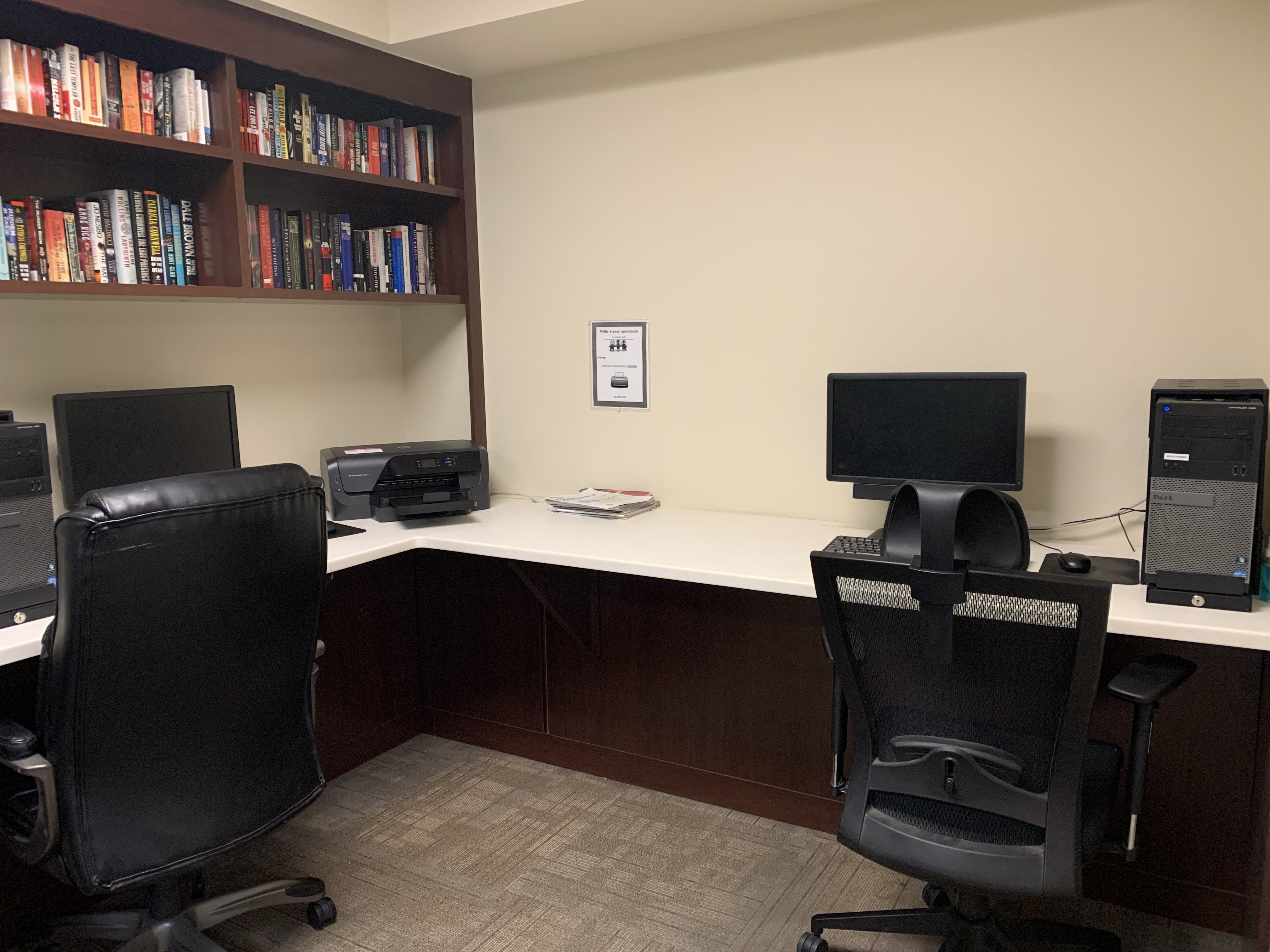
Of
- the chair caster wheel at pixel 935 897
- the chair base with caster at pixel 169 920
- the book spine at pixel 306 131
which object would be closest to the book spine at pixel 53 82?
the book spine at pixel 306 131

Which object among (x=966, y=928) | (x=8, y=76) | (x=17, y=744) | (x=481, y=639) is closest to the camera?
(x=17, y=744)

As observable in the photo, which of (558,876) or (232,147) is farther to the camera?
(232,147)

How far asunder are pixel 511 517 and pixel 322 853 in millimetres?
1072

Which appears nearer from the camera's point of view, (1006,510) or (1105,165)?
(1006,510)

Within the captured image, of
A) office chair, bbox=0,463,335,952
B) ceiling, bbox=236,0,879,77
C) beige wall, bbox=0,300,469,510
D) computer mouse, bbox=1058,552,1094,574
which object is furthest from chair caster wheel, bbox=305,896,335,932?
ceiling, bbox=236,0,879,77

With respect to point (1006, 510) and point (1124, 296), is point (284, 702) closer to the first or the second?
point (1006, 510)

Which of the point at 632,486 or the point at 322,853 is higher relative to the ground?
the point at 632,486

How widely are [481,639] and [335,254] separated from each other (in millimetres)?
1319

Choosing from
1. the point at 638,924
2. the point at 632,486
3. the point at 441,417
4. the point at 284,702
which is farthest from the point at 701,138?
the point at 638,924

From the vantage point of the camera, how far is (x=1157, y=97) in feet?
7.43

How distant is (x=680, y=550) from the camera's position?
8.08 ft

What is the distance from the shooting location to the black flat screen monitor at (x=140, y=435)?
2346 mm

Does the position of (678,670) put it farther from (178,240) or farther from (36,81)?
(36,81)

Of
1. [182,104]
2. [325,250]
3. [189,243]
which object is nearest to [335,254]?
[325,250]
